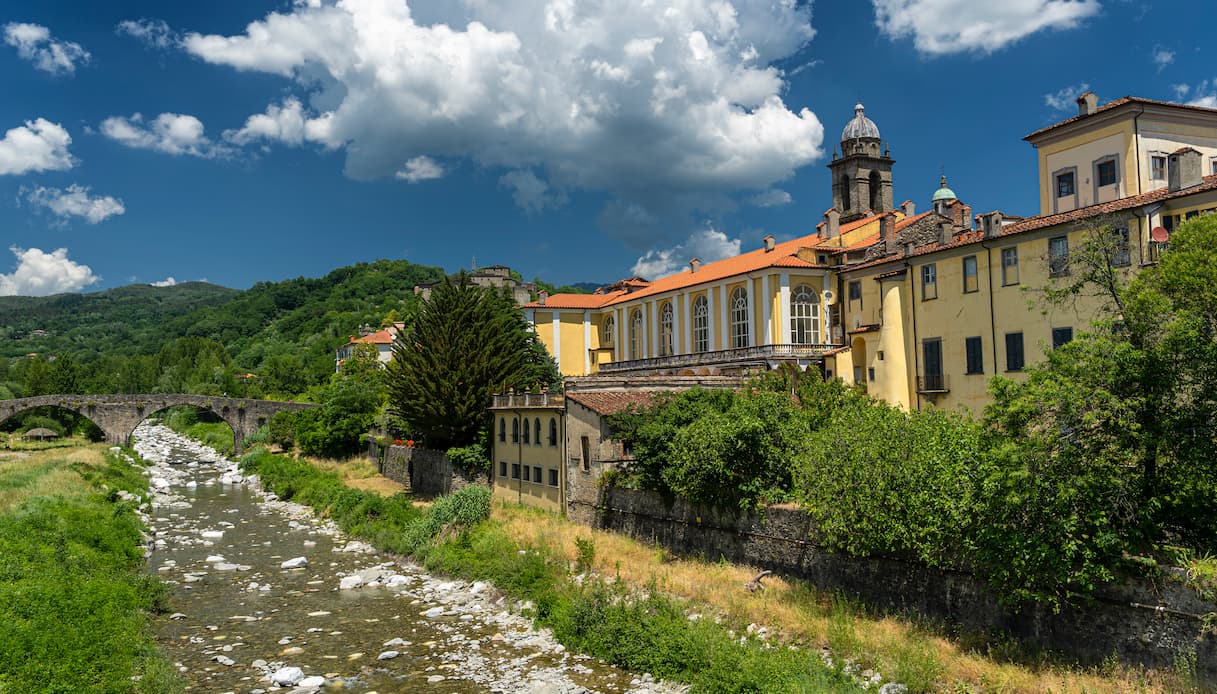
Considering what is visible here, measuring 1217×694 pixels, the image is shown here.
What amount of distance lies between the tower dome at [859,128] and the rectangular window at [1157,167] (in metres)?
30.3

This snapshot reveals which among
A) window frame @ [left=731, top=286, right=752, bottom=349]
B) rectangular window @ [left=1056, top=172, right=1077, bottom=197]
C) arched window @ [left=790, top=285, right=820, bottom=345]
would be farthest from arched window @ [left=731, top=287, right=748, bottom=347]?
rectangular window @ [left=1056, top=172, right=1077, bottom=197]

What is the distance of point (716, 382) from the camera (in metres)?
39.8

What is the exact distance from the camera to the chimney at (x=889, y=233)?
42.4 meters

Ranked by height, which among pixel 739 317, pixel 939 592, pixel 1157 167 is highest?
pixel 1157 167

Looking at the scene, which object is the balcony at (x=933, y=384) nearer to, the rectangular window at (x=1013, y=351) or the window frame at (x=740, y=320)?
the rectangular window at (x=1013, y=351)

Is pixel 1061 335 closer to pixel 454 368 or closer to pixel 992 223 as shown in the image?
pixel 992 223

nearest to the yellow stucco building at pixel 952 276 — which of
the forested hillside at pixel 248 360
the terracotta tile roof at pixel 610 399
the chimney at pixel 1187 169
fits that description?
the chimney at pixel 1187 169

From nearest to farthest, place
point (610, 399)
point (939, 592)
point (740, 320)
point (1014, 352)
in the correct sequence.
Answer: point (939, 592) < point (1014, 352) < point (610, 399) < point (740, 320)

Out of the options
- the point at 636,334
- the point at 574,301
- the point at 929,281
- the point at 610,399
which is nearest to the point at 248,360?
the point at 574,301

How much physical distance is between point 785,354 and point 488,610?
85.0 ft

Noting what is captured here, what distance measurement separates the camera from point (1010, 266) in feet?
103

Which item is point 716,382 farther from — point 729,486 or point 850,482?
point 850,482

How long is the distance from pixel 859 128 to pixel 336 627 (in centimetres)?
5506

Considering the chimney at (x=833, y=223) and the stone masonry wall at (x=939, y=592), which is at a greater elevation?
the chimney at (x=833, y=223)
